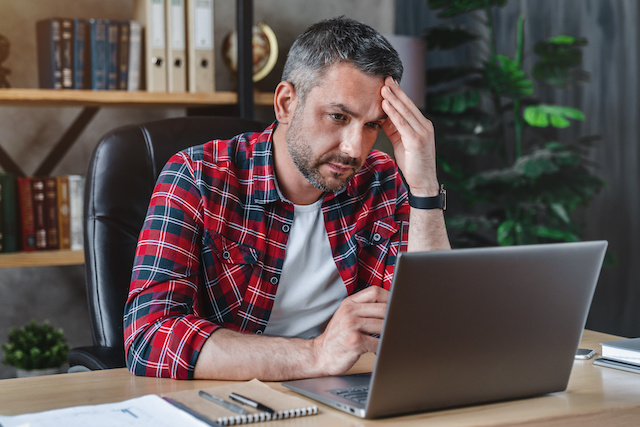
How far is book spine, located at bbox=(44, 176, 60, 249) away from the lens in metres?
2.32

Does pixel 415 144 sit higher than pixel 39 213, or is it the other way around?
pixel 415 144

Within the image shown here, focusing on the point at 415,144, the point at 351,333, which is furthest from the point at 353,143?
the point at 351,333

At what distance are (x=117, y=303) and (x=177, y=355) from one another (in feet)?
1.36

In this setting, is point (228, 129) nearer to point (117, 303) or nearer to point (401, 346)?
point (117, 303)

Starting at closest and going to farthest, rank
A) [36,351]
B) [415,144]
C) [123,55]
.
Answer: [415,144], [36,351], [123,55]

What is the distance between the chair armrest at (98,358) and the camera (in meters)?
1.21

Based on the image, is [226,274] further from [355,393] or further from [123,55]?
[123,55]

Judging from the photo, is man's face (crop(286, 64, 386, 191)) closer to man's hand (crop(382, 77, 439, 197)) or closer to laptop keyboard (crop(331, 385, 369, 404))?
man's hand (crop(382, 77, 439, 197))

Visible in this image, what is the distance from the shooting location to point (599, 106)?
8.58ft

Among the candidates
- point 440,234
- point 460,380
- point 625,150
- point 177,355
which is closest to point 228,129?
point 440,234

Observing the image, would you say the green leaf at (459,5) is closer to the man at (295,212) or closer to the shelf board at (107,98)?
the shelf board at (107,98)

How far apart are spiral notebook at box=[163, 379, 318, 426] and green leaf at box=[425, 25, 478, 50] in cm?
227

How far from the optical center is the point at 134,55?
2.38 meters

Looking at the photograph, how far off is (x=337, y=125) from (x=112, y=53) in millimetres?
1322
